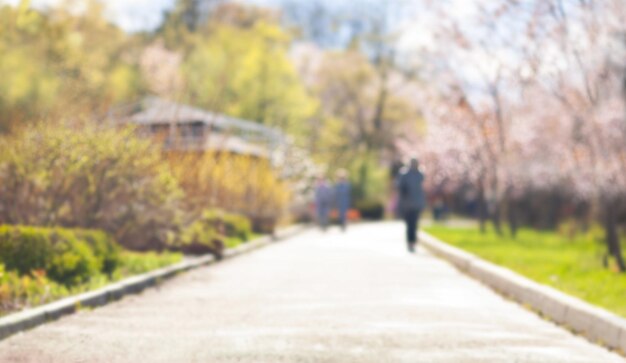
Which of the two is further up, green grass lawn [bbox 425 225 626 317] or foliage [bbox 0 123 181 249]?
foliage [bbox 0 123 181 249]

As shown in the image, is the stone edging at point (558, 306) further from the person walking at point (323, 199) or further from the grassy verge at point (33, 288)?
the person walking at point (323, 199)

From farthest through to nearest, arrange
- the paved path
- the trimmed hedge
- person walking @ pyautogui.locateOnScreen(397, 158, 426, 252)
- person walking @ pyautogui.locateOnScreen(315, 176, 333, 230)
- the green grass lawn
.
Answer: person walking @ pyautogui.locateOnScreen(315, 176, 333, 230) → person walking @ pyautogui.locateOnScreen(397, 158, 426, 252) → the green grass lawn → the trimmed hedge → the paved path

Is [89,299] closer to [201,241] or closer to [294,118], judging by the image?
[201,241]

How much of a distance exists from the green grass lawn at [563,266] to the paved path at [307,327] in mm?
837

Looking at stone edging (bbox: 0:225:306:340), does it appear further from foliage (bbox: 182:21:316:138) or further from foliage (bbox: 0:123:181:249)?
foliage (bbox: 182:21:316:138)

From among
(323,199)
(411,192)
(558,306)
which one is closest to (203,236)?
(411,192)

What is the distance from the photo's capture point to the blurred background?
54.3ft

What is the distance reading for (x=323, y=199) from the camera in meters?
38.2

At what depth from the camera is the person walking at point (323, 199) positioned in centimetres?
3783

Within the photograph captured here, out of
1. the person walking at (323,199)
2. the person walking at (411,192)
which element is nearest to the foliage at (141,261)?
the person walking at (411,192)

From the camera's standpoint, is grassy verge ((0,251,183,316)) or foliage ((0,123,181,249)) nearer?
grassy verge ((0,251,183,316))

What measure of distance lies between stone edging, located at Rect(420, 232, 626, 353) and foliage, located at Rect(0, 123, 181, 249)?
4830 millimetres

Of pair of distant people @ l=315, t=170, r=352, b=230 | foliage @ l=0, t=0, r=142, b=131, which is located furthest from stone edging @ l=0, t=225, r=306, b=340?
pair of distant people @ l=315, t=170, r=352, b=230

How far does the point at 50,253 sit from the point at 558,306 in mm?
5450
